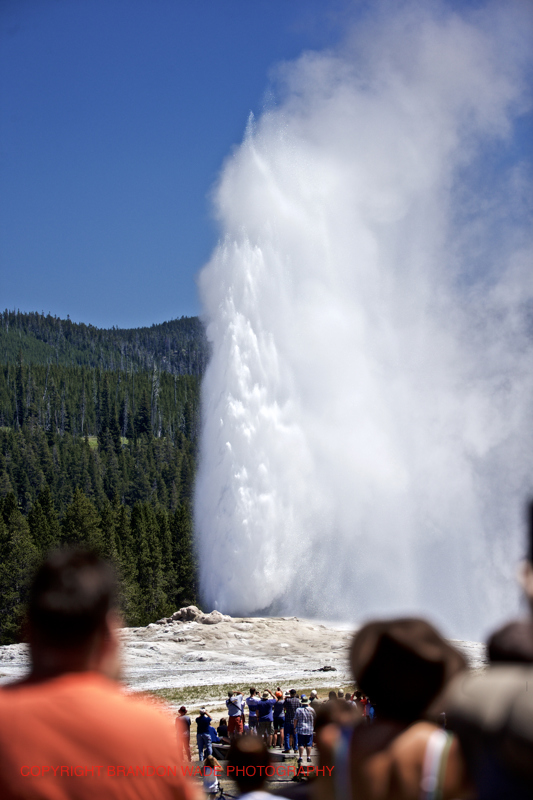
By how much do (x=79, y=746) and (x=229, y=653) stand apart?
1008 inches

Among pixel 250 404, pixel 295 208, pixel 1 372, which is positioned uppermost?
pixel 1 372

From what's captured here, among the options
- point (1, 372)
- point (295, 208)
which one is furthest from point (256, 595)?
point (1, 372)

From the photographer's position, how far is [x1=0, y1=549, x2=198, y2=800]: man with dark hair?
1.72 m

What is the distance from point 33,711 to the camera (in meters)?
1.74

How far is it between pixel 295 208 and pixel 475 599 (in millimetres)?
21305

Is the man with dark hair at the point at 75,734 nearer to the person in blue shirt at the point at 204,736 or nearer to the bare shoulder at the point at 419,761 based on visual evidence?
the bare shoulder at the point at 419,761

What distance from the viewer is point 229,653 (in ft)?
85.8

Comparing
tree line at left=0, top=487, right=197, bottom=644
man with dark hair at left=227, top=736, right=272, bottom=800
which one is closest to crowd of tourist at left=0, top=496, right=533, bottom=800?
man with dark hair at left=227, top=736, right=272, bottom=800

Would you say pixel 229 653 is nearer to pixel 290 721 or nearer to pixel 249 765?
pixel 290 721

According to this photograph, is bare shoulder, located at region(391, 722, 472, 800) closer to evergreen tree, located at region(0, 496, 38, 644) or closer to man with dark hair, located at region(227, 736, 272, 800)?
man with dark hair, located at region(227, 736, 272, 800)

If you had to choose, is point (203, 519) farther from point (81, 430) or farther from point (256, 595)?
point (81, 430)

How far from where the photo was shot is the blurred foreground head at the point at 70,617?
1.83m

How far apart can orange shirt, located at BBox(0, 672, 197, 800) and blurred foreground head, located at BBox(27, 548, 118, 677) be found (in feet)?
0.30

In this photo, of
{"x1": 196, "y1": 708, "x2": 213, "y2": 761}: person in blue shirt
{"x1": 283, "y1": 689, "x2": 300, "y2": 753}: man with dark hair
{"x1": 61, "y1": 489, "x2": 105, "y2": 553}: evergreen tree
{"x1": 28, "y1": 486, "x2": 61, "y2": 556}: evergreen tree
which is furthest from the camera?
{"x1": 28, "y1": 486, "x2": 61, "y2": 556}: evergreen tree
